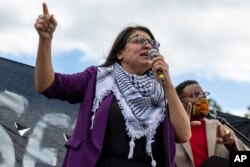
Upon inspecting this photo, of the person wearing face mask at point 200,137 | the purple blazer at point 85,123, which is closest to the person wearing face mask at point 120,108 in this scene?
the purple blazer at point 85,123

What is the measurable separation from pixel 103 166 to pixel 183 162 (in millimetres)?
1223

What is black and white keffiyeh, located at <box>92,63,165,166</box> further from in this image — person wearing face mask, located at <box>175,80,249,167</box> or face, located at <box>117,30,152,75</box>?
person wearing face mask, located at <box>175,80,249,167</box>

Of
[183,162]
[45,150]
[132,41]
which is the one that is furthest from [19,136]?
[132,41]

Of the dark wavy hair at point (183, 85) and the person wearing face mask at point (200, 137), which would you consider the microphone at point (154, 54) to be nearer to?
the person wearing face mask at point (200, 137)

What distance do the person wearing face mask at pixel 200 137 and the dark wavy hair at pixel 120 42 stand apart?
965 millimetres

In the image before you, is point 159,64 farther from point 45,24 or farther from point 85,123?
point 45,24

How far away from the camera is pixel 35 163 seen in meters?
3.89

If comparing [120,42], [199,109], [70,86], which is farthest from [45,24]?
[199,109]

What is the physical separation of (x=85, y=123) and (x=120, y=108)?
16 centimetres

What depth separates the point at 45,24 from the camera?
2000 millimetres

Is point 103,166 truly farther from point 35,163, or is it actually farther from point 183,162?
point 35,163

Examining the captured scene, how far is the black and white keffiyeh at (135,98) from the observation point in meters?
2.10

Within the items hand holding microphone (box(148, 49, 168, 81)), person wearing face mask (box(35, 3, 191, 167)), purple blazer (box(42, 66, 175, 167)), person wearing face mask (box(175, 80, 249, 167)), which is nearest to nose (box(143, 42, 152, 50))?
person wearing face mask (box(35, 3, 191, 167))

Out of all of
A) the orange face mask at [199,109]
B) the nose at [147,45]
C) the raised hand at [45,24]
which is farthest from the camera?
the orange face mask at [199,109]
